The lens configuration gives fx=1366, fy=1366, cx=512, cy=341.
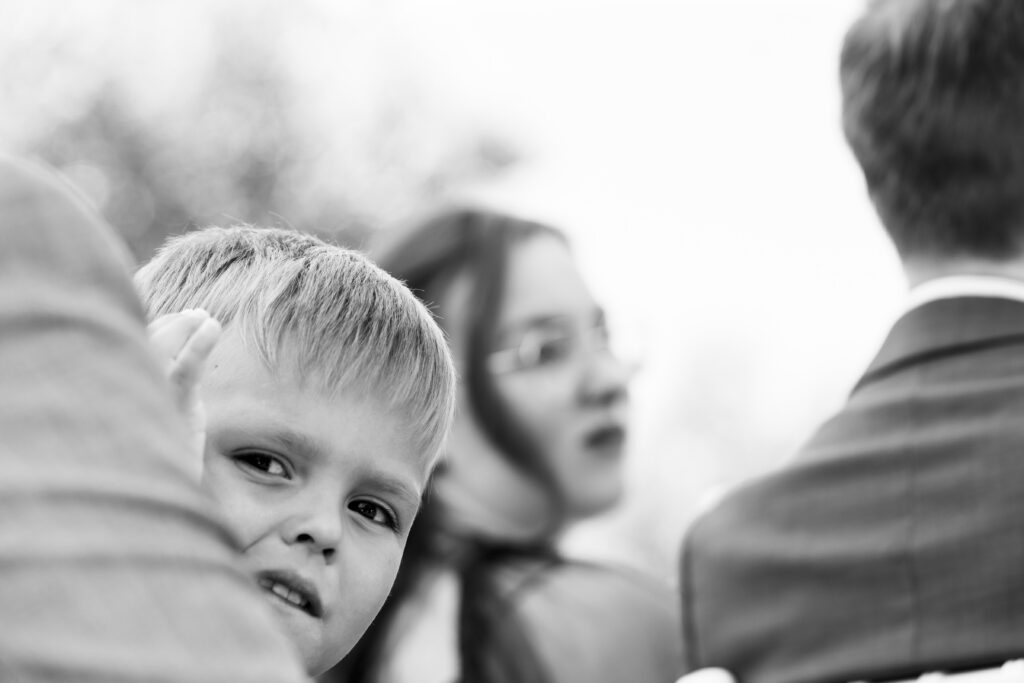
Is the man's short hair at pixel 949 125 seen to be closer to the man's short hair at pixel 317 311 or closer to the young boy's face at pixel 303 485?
the man's short hair at pixel 317 311

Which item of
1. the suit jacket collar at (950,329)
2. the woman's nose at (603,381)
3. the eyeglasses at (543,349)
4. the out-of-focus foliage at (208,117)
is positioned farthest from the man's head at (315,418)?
the out-of-focus foliage at (208,117)

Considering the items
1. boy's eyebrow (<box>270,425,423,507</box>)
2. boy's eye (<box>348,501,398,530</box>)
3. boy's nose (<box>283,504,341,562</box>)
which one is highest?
boy's eyebrow (<box>270,425,423,507</box>)

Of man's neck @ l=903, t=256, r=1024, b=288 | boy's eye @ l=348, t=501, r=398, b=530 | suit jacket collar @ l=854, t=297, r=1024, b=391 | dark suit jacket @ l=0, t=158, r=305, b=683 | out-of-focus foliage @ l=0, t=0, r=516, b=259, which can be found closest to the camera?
dark suit jacket @ l=0, t=158, r=305, b=683

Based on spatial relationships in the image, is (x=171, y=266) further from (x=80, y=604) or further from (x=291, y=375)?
(x=80, y=604)

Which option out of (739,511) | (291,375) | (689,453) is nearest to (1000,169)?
(739,511)

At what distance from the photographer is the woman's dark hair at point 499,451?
10.3 feet

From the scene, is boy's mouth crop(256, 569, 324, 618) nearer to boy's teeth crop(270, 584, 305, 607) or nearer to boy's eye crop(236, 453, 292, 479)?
boy's teeth crop(270, 584, 305, 607)

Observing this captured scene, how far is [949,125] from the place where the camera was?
2.29 metres

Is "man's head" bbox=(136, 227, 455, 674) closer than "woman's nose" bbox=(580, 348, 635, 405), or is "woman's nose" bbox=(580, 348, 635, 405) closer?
"man's head" bbox=(136, 227, 455, 674)

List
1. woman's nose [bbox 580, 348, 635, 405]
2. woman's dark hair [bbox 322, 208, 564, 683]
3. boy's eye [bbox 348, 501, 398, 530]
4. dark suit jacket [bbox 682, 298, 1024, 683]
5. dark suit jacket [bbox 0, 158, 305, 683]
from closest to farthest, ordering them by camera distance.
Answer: dark suit jacket [bbox 0, 158, 305, 683] < boy's eye [bbox 348, 501, 398, 530] < dark suit jacket [bbox 682, 298, 1024, 683] < woman's dark hair [bbox 322, 208, 564, 683] < woman's nose [bbox 580, 348, 635, 405]

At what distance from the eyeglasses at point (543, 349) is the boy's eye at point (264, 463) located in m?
1.89

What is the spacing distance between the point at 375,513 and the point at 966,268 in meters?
1.11

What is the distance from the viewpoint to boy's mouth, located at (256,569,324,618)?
153cm

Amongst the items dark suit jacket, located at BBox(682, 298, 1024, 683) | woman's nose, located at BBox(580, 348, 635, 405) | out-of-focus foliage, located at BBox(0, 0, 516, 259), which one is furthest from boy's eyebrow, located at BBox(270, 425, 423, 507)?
out-of-focus foliage, located at BBox(0, 0, 516, 259)
